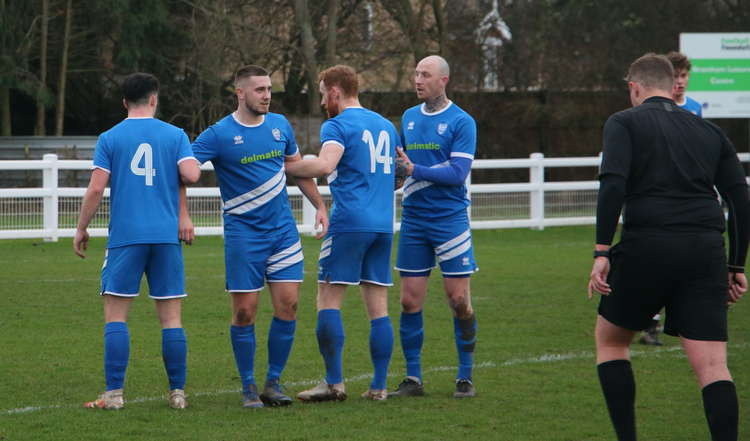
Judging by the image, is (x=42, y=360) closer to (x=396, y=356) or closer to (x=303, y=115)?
(x=396, y=356)

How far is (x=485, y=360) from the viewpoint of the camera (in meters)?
8.99

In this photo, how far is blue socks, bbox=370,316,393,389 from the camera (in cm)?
751

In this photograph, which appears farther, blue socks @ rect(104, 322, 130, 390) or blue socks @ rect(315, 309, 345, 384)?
blue socks @ rect(315, 309, 345, 384)

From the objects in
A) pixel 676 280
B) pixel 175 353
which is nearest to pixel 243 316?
pixel 175 353

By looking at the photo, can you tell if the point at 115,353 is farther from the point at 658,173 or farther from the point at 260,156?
the point at 658,173

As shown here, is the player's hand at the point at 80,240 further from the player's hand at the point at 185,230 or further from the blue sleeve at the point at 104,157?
the player's hand at the point at 185,230

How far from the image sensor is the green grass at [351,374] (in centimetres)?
669

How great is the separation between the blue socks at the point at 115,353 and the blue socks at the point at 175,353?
237 millimetres

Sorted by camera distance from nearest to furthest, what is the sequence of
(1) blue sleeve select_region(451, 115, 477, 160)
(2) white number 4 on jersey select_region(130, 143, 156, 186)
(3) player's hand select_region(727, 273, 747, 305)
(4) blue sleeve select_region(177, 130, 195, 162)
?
(3) player's hand select_region(727, 273, 747, 305), (2) white number 4 on jersey select_region(130, 143, 156, 186), (4) blue sleeve select_region(177, 130, 195, 162), (1) blue sleeve select_region(451, 115, 477, 160)

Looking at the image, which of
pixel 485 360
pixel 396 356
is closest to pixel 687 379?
pixel 485 360

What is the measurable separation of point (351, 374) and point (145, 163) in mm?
2351

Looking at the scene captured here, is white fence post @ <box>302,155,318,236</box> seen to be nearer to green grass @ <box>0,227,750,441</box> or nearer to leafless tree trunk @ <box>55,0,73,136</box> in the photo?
green grass @ <box>0,227,750,441</box>

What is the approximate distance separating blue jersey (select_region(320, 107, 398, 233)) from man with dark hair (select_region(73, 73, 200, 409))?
0.89 meters

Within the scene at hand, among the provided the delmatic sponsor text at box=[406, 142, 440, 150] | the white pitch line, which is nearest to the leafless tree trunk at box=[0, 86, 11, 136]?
the white pitch line
